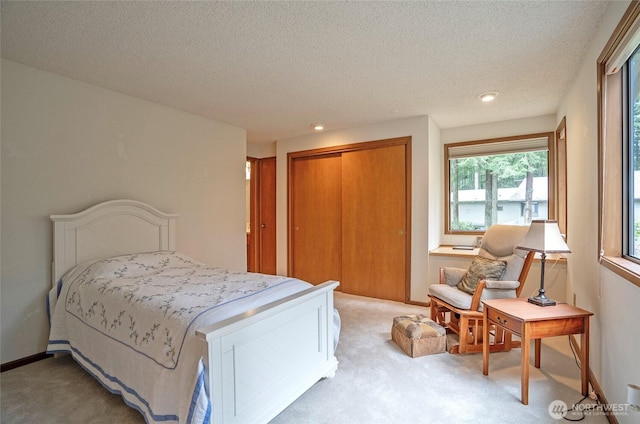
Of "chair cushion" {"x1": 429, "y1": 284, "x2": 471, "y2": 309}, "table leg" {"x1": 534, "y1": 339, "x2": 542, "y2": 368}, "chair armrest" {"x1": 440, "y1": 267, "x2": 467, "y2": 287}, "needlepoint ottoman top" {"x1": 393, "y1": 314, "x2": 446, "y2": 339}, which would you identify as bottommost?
"table leg" {"x1": 534, "y1": 339, "x2": 542, "y2": 368}

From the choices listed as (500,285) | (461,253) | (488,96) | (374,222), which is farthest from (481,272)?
(488,96)

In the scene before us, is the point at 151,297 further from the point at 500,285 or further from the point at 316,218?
the point at 316,218

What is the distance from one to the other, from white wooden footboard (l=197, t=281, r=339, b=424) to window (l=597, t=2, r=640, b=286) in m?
1.69

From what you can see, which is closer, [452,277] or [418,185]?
[452,277]

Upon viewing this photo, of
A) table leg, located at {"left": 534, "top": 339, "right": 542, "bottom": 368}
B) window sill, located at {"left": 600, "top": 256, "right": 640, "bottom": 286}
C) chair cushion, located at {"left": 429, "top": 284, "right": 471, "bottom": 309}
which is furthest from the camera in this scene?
chair cushion, located at {"left": 429, "top": 284, "right": 471, "bottom": 309}

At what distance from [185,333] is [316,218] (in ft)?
10.4

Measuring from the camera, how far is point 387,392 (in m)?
1.95

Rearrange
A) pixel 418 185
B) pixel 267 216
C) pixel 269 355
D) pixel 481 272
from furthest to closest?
pixel 267 216
pixel 418 185
pixel 481 272
pixel 269 355

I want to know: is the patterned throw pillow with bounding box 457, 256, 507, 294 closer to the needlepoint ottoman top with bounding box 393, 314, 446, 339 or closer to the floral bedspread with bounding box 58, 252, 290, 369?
the needlepoint ottoman top with bounding box 393, 314, 446, 339

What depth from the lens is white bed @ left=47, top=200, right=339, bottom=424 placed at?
1.40 m

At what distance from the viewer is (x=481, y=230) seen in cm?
405

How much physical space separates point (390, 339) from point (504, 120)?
3.14 meters

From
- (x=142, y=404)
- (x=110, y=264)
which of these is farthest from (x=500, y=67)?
(x=110, y=264)

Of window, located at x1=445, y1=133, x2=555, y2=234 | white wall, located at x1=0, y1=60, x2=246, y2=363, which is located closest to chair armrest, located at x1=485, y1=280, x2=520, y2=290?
window, located at x1=445, y1=133, x2=555, y2=234
